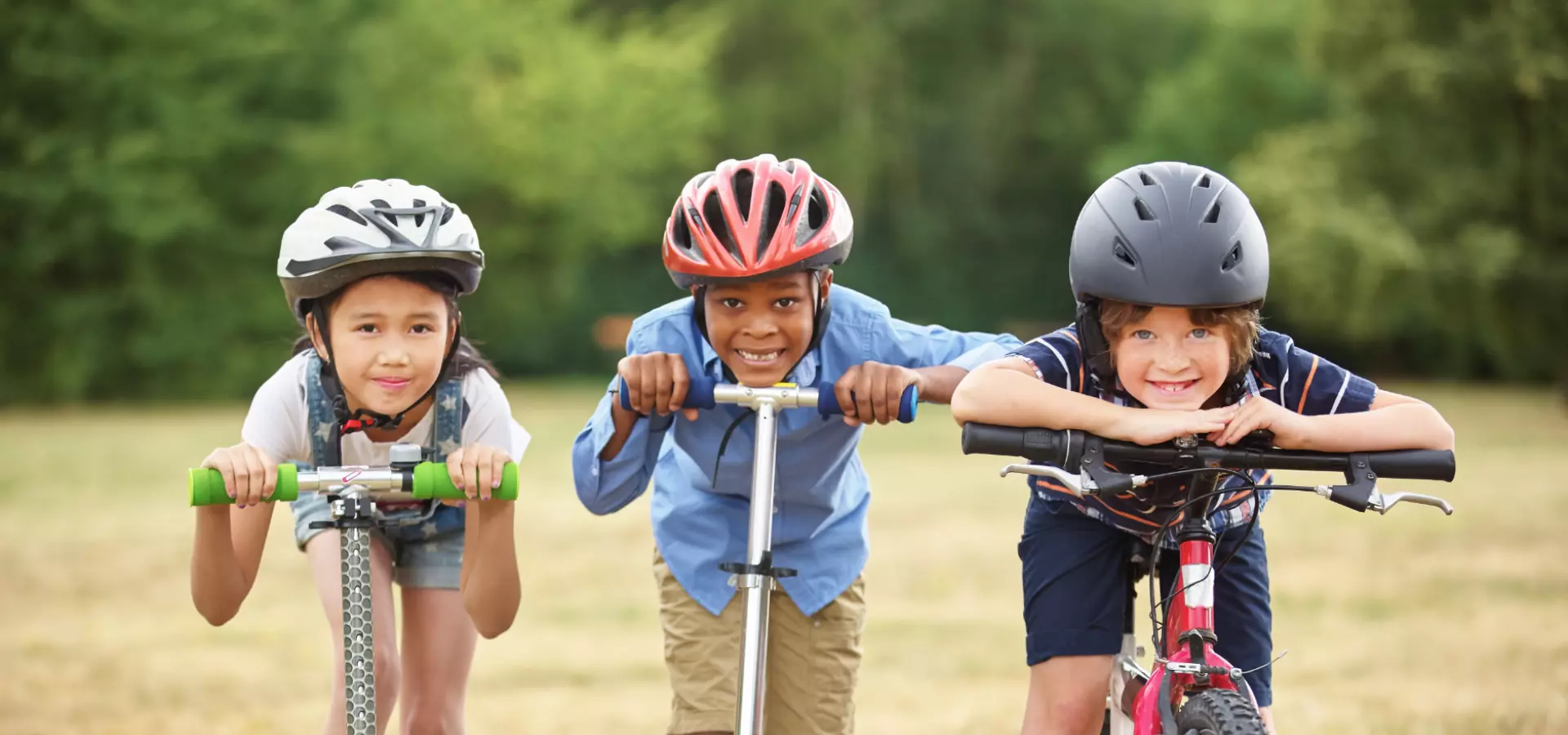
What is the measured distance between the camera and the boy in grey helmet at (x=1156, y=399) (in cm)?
421

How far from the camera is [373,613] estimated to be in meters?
5.23

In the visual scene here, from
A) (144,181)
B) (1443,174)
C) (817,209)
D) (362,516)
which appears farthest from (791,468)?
(144,181)

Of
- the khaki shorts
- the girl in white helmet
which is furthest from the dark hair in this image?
the khaki shorts

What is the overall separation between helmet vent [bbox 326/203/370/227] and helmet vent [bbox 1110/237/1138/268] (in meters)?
2.06

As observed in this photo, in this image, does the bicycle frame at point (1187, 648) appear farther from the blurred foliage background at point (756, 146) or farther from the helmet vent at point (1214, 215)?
the blurred foliage background at point (756, 146)

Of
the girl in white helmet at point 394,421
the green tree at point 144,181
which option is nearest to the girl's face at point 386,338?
the girl in white helmet at point 394,421

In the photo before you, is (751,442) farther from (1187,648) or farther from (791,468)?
(1187,648)

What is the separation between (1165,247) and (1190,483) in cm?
60

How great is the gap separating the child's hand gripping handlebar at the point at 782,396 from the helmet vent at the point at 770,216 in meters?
0.46

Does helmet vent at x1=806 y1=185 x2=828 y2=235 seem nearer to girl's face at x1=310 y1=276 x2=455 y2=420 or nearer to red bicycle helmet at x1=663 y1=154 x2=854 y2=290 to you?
red bicycle helmet at x1=663 y1=154 x2=854 y2=290

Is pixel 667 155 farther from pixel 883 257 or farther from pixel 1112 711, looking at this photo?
pixel 1112 711

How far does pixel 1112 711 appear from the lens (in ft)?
15.2

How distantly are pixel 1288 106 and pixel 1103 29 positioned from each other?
806 cm

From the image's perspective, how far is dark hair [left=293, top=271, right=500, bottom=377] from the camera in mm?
4941
